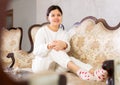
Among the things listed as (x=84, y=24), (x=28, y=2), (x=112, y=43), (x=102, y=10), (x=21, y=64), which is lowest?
(x=21, y=64)

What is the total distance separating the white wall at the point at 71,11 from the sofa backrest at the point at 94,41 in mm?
222

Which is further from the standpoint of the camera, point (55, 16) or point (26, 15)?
point (26, 15)

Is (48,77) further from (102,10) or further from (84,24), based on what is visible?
(102,10)

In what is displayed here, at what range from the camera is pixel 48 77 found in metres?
0.17

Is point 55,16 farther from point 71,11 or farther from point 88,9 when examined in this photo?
point 71,11

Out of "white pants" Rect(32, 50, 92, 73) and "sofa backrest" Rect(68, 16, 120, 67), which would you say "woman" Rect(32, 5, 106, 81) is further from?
"sofa backrest" Rect(68, 16, 120, 67)

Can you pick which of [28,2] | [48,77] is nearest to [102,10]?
[28,2]

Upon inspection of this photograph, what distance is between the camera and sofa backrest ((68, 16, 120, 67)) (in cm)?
148

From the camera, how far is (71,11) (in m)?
2.19

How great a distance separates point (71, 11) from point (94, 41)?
2.18ft

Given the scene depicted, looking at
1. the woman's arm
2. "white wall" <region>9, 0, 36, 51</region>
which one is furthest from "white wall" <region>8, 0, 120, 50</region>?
the woman's arm

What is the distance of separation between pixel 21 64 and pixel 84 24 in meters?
0.60

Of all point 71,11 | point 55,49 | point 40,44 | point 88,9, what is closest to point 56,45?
point 55,49

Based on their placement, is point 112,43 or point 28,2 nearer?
point 112,43
